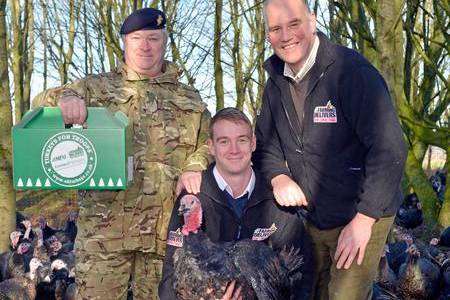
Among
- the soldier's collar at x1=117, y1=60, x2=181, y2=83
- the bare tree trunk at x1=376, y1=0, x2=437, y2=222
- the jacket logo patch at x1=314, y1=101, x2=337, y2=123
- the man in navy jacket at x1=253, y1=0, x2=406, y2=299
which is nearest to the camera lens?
the man in navy jacket at x1=253, y1=0, x2=406, y2=299

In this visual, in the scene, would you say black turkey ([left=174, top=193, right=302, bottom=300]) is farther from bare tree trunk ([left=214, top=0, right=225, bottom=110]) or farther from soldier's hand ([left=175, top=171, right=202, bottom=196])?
bare tree trunk ([left=214, top=0, right=225, bottom=110])

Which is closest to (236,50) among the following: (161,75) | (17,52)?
(17,52)

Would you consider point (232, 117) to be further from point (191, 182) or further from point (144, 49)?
point (144, 49)

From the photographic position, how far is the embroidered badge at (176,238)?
126 inches

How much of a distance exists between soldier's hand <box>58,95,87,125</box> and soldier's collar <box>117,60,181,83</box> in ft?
2.08

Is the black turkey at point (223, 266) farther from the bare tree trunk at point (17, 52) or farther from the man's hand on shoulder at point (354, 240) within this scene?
the bare tree trunk at point (17, 52)

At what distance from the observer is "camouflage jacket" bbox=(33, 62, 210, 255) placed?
391 centimetres

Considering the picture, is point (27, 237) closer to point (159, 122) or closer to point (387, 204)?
point (159, 122)

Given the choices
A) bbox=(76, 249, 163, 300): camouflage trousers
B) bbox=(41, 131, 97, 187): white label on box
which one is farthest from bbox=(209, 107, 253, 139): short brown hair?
bbox=(76, 249, 163, 300): camouflage trousers

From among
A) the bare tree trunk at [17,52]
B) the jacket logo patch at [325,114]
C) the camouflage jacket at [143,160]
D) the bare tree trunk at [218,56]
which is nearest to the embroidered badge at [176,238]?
the camouflage jacket at [143,160]

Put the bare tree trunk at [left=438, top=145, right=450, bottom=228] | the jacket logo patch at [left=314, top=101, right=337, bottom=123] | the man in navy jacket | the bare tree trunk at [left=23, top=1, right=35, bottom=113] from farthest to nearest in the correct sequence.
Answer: the bare tree trunk at [left=23, top=1, right=35, bottom=113] < the bare tree trunk at [left=438, top=145, right=450, bottom=228] < the jacket logo patch at [left=314, top=101, right=337, bottom=123] < the man in navy jacket

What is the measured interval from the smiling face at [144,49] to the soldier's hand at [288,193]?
1200 millimetres

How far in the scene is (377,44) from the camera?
24.6 feet

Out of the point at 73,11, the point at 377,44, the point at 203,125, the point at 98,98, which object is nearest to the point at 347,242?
the point at 203,125
